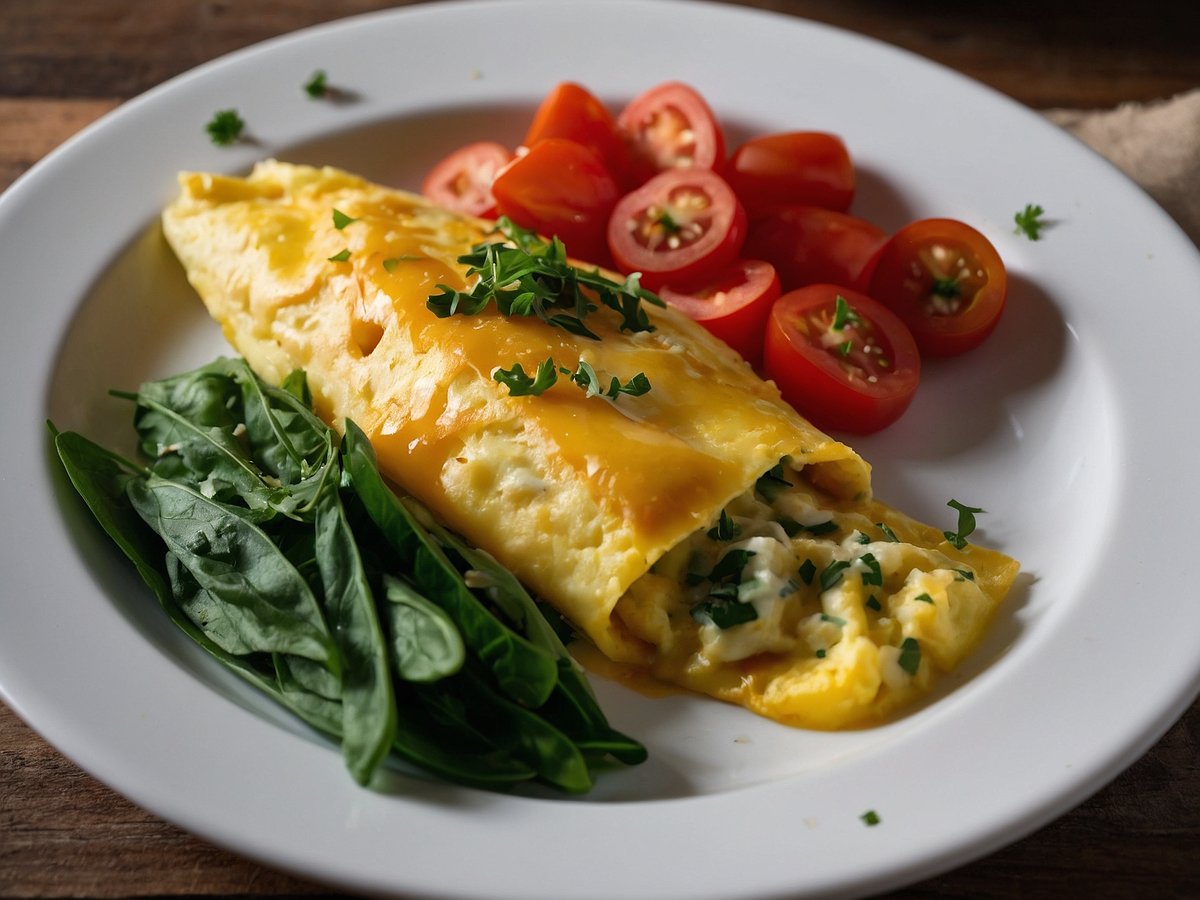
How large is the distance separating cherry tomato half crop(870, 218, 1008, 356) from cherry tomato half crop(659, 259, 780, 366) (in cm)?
55

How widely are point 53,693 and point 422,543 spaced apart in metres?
1.11

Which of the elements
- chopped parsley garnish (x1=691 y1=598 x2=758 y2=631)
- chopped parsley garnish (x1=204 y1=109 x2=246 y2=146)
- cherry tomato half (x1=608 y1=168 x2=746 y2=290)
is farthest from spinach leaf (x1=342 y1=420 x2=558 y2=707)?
chopped parsley garnish (x1=204 y1=109 x2=246 y2=146)

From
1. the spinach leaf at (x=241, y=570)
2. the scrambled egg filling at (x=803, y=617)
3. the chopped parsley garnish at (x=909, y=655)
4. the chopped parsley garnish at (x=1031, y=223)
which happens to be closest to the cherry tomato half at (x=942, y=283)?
the chopped parsley garnish at (x=1031, y=223)

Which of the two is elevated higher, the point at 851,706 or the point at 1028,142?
the point at 1028,142

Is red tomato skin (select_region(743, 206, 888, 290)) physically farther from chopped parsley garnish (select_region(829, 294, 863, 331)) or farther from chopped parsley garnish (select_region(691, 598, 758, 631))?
chopped parsley garnish (select_region(691, 598, 758, 631))

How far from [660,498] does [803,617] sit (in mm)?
612

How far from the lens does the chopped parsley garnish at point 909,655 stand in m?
3.69

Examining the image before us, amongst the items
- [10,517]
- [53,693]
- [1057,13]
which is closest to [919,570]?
[53,693]

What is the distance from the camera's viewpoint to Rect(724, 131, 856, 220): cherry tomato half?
213 inches

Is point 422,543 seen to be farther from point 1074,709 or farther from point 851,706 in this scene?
point 1074,709

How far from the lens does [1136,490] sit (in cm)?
412

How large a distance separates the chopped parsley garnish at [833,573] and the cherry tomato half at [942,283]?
59.9 inches

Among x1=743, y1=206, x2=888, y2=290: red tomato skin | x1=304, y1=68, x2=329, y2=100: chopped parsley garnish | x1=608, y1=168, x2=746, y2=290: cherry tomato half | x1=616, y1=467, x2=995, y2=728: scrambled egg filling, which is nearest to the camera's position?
x1=616, y1=467, x2=995, y2=728: scrambled egg filling

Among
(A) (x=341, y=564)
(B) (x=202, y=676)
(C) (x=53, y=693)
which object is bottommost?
(B) (x=202, y=676)
